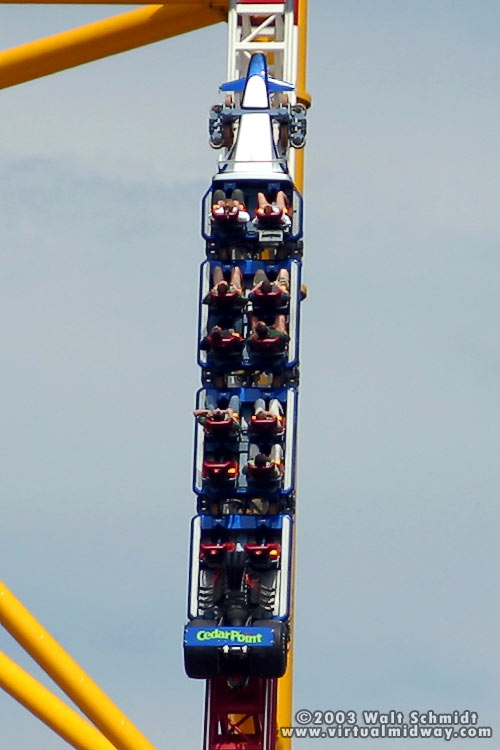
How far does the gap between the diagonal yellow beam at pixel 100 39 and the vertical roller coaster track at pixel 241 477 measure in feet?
7.20

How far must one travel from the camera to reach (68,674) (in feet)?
175

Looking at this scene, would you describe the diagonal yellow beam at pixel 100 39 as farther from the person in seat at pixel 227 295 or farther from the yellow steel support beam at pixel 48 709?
the yellow steel support beam at pixel 48 709

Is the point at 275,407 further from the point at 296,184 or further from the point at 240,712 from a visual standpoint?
the point at 296,184

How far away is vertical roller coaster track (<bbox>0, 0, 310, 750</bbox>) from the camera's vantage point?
51.7 metres

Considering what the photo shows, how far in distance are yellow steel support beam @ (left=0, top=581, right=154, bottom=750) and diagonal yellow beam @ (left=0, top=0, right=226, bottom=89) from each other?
637cm

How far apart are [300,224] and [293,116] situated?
1787mm

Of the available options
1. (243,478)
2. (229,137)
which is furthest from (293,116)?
(243,478)

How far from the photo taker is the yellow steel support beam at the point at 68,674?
53250 mm

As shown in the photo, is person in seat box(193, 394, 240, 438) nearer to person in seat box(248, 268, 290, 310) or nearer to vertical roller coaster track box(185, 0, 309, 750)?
vertical roller coaster track box(185, 0, 309, 750)

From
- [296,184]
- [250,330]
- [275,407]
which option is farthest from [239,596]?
[296,184]

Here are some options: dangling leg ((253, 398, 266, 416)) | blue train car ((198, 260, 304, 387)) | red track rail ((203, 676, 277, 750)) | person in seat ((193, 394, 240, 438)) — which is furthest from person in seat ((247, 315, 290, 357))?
red track rail ((203, 676, 277, 750))

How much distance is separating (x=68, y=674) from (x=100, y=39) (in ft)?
24.1

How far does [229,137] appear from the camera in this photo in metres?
55.2

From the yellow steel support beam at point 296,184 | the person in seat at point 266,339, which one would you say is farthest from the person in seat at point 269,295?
the yellow steel support beam at point 296,184
